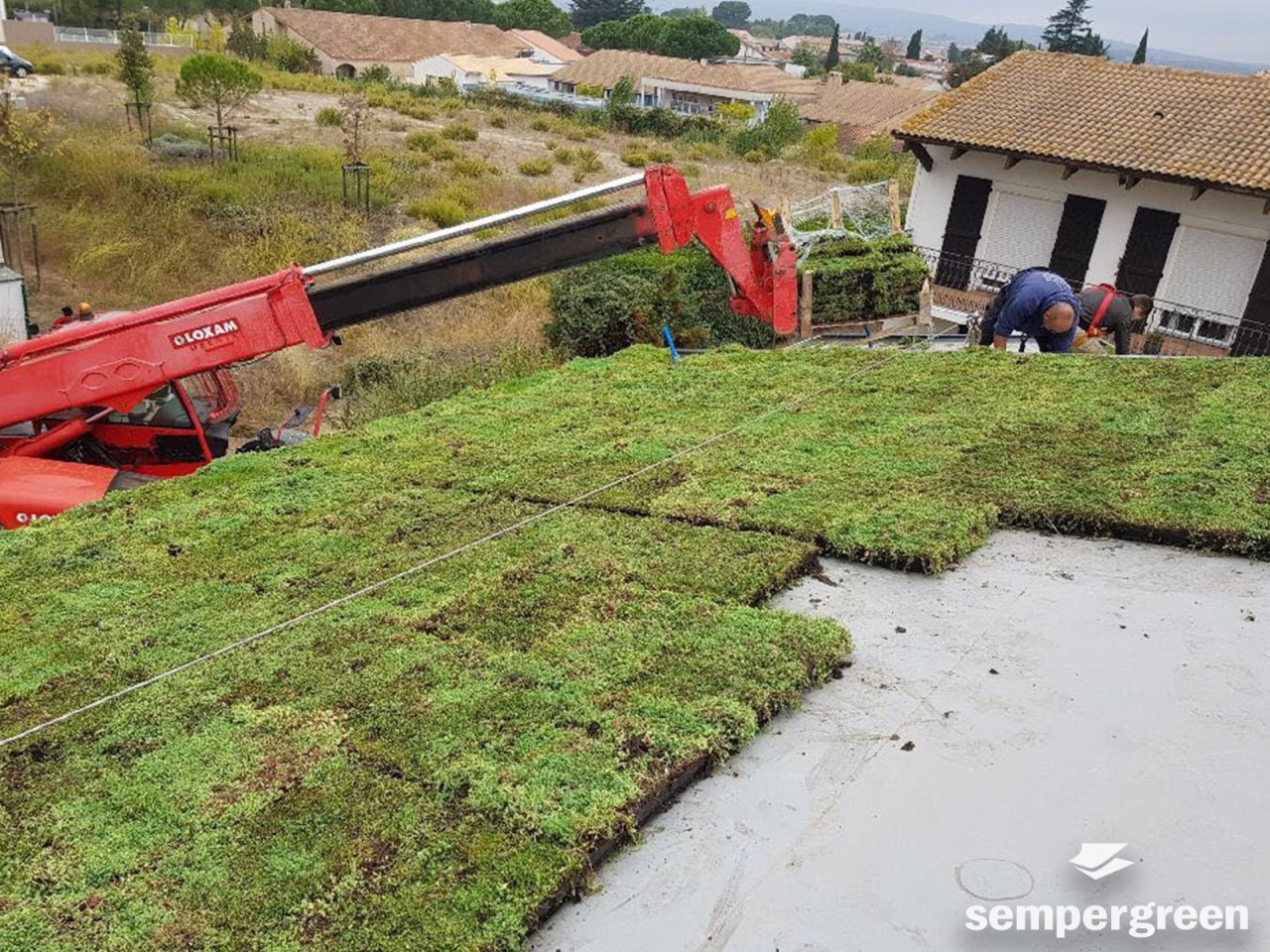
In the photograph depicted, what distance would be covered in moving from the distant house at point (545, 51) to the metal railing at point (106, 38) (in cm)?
2413

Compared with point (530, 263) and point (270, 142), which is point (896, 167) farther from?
point (530, 263)

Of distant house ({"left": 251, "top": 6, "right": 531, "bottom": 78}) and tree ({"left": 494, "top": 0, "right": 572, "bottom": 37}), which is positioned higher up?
tree ({"left": 494, "top": 0, "right": 572, "bottom": 37})

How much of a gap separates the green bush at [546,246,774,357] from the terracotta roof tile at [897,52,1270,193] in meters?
7.20

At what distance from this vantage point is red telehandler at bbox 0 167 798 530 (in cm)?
758

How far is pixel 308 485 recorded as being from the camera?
7.21 meters

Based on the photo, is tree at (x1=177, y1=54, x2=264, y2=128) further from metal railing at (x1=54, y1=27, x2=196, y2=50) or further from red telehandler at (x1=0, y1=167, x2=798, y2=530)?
metal railing at (x1=54, y1=27, x2=196, y2=50)

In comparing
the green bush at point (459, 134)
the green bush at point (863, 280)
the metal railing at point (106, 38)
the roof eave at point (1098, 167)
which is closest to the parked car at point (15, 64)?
the metal railing at point (106, 38)

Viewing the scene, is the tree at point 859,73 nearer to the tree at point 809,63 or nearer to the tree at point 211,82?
the tree at point 809,63

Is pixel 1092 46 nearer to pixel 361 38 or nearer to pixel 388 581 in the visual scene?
pixel 361 38

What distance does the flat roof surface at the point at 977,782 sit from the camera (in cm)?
336

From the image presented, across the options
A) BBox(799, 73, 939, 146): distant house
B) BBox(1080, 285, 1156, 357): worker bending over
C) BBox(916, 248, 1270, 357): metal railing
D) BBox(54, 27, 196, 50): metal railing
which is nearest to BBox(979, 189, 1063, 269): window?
BBox(916, 248, 1270, 357): metal railing

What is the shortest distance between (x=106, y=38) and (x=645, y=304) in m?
48.3

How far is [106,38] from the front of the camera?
4916cm

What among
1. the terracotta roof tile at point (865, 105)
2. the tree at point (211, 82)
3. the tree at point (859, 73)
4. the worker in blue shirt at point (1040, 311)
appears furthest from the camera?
the tree at point (859, 73)
